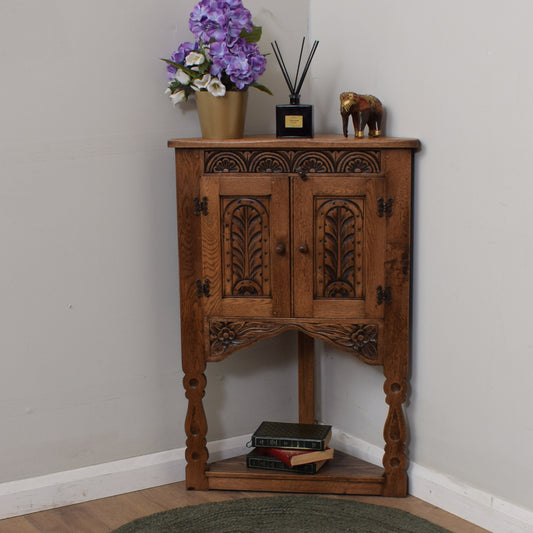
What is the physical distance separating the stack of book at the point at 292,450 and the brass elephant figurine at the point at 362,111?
1.11m

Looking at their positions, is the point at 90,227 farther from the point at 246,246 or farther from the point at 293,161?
the point at 293,161

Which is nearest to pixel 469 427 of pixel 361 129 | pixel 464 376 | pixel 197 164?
pixel 464 376

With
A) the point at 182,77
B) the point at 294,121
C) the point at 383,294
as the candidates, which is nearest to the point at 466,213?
the point at 383,294

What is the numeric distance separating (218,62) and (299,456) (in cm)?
142

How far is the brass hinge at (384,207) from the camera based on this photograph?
2.62 m

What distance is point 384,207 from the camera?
2627 mm

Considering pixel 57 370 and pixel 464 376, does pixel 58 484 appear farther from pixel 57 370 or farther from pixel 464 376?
pixel 464 376

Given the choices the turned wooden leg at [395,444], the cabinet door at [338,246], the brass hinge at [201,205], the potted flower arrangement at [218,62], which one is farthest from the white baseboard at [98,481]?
the potted flower arrangement at [218,62]

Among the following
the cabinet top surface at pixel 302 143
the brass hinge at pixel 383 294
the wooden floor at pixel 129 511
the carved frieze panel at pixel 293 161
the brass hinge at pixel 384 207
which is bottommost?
the wooden floor at pixel 129 511

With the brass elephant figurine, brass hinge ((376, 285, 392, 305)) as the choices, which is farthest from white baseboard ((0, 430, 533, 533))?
the brass elephant figurine

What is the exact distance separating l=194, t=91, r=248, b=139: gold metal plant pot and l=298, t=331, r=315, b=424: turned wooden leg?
0.88 m

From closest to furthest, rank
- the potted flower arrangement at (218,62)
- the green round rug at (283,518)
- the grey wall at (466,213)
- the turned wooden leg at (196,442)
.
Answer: the grey wall at (466,213) < the green round rug at (283,518) < the potted flower arrangement at (218,62) < the turned wooden leg at (196,442)

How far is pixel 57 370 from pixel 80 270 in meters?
0.36

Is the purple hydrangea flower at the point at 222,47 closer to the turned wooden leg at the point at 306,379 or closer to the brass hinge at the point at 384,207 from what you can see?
the brass hinge at the point at 384,207
